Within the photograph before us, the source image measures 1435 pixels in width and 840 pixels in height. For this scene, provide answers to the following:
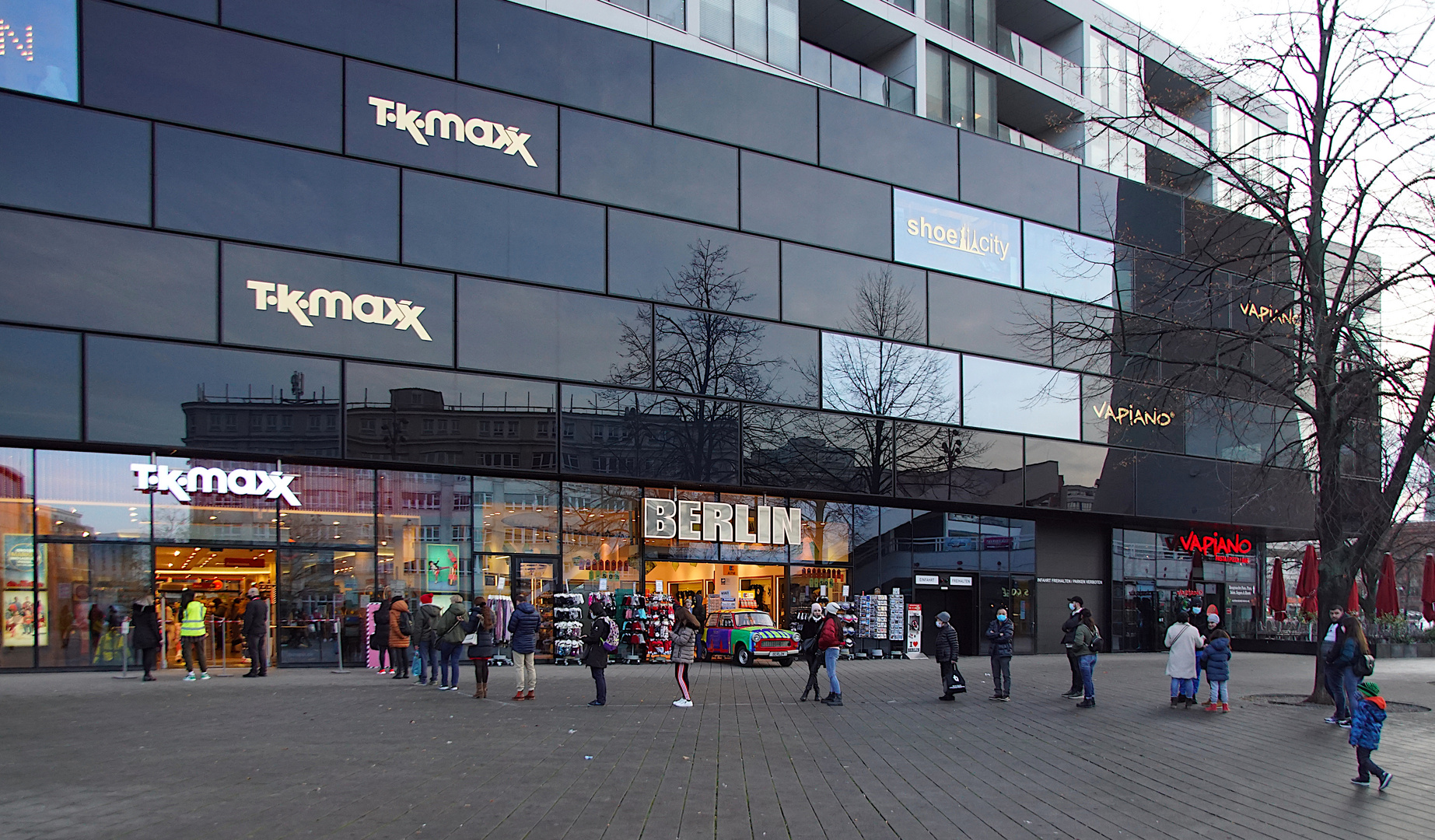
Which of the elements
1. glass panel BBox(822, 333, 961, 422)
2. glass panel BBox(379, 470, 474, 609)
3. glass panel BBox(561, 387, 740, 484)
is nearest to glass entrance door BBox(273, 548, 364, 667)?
glass panel BBox(379, 470, 474, 609)

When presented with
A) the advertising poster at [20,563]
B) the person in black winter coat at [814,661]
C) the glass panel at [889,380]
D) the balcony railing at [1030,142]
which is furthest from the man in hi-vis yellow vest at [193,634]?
the balcony railing at [1030,142]

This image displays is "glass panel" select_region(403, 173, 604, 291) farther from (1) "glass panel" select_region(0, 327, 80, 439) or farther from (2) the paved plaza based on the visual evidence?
(2) the paved plaza

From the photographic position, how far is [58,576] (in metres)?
18.0

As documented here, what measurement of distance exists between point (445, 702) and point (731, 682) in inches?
227

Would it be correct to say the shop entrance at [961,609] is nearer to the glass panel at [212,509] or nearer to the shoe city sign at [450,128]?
the shoe city sign at [450,128]

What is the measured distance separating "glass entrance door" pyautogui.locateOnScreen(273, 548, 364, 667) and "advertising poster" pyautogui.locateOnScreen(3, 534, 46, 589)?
398 centimetres

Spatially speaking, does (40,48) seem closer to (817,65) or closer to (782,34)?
(782,34)

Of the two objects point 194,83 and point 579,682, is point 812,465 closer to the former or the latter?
point 579,682

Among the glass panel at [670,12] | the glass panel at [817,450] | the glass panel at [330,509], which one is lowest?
the glass panel at [330,509]

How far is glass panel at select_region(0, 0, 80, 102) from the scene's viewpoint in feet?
58.4

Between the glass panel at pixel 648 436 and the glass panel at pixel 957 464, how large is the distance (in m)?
5.28

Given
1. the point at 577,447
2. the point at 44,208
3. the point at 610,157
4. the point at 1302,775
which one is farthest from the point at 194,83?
the point at 1302,775

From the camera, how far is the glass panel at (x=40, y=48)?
58.4ft

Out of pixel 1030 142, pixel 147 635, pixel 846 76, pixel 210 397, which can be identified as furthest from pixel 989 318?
pixel 147 635
